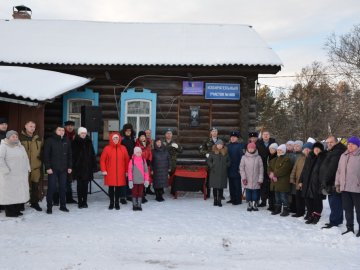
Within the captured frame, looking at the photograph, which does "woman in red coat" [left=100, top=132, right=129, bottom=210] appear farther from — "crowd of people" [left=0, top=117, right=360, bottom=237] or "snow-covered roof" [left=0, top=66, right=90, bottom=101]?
"snow-covered roof" [left=0, top=66, right=90, bottom=101]

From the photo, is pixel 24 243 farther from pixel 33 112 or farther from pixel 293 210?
pixel 293 210

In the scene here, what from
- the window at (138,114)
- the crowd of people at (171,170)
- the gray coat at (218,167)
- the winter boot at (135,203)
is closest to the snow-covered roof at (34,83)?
the crowd of people at (171,170)

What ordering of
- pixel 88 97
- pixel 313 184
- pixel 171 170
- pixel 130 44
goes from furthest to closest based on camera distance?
pixel 130 44 < pixel 88 97 < pixel 171 170 < pixel 313 184

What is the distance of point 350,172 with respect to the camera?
20.5 ft

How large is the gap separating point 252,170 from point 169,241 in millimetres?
2986

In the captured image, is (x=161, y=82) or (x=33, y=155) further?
(x=161, y=82)

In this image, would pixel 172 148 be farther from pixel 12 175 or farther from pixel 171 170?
pixel 12 175

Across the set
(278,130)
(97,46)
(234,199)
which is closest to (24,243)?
(234,199)

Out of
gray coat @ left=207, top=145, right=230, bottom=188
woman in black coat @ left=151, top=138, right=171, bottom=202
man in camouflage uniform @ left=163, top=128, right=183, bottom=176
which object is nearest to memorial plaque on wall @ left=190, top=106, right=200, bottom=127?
man in camouflage uniform @ left=163, top=128, right=183, bottom=176

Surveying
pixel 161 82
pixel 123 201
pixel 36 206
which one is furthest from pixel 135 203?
pixel 161 82

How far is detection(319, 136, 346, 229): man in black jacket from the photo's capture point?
6637 millimetres

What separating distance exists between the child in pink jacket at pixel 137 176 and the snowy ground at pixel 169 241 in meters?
0.29

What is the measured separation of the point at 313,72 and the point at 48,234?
37905mm

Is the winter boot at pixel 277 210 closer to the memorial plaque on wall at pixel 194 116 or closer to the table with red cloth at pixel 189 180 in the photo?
the table with red cloth at pixel 189 180
